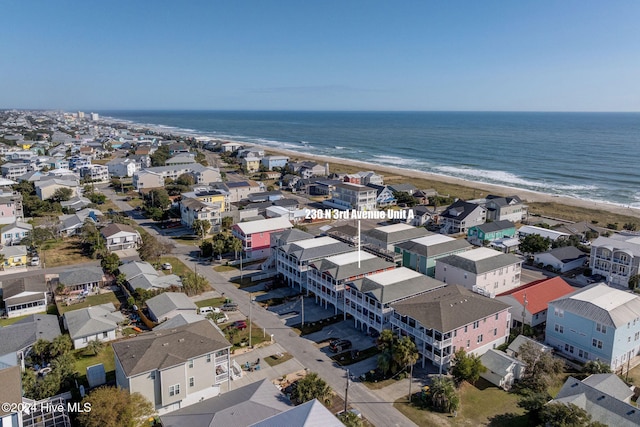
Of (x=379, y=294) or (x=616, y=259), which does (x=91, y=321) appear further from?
(x=616, y=259)

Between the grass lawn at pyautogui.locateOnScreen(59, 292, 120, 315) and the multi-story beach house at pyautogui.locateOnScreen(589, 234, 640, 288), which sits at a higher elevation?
the multi-story beach house at pyautogui.locateOnScreen(589, 234, 640, 288)

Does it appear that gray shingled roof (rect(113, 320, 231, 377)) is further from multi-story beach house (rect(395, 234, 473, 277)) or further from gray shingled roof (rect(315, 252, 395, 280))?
multi-story beach house (rect(395, 234, 473, 277))

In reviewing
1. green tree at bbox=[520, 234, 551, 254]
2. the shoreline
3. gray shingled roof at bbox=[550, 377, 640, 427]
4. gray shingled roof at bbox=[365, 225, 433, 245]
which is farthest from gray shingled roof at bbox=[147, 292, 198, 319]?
the shoreline

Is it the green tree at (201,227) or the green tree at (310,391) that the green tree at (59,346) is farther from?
the green tree at (201,227)

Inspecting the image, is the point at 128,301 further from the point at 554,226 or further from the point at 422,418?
the point at 554,226

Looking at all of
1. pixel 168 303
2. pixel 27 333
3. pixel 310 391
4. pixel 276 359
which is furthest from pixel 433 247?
pixel 27 333

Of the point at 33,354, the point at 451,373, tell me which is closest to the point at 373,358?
the point at 451,373
